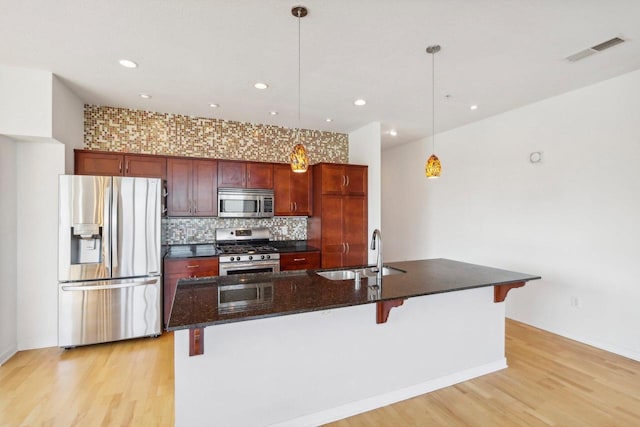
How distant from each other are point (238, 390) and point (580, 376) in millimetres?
2981

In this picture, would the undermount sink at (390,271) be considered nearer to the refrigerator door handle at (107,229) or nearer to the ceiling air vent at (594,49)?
the ceiling air vent at (594,49)

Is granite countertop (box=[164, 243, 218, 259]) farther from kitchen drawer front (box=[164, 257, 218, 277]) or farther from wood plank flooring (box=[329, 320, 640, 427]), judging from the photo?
wood plank flooring (box=[329, 320, 640, 427])

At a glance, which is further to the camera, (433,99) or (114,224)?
(433,99)

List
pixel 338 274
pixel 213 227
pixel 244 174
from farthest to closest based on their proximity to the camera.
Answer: pixel 213 227 < pixel 244 174 < pixel 338 274

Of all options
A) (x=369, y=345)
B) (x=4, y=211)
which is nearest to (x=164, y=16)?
(x=4, y=211)

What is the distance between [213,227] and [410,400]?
337 cm

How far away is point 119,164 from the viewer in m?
3.81

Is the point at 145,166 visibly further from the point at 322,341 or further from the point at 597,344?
the point at 597,344

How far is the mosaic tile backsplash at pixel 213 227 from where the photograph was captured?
4305 millimetres

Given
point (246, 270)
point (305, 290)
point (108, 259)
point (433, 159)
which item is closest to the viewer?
point (305, 290)

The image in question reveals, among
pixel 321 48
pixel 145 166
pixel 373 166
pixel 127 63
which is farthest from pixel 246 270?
pixel 321 48

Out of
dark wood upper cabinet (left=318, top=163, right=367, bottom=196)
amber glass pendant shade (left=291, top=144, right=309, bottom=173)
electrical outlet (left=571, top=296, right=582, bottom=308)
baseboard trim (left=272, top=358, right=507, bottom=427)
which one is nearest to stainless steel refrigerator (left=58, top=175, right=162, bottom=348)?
amber glass pendant shade (left=291, top=144, right=309, bottom=173)

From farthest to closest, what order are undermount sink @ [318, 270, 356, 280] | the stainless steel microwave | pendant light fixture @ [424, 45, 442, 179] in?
the stainless steel microwave < undermount sink @ [318, 270, 356, 280] < pendant light fixture @ [424, 45, 442, 179]

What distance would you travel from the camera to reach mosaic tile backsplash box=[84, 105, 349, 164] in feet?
13.2
